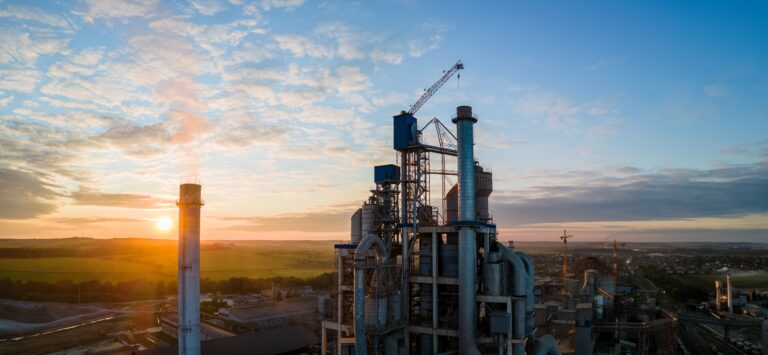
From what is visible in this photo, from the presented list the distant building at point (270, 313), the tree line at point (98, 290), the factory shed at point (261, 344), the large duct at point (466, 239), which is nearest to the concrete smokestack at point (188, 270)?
the large duct at point (466, 239)

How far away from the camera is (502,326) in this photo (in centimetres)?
3459

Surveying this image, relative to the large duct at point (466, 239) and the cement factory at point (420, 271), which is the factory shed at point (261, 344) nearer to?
the cement factory at point (420, 271)

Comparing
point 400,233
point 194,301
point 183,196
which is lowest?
point 194,301

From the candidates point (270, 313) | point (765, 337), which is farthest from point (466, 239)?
point (270, 313)

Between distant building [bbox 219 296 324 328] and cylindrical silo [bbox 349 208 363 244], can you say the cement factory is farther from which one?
distant building [bbox 219 296 324 328]

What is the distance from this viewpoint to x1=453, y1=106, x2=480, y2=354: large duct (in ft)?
116

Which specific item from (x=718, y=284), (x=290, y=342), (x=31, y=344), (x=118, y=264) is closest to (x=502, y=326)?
(x=290, y=342)

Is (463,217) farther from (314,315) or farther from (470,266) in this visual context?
(314,315)

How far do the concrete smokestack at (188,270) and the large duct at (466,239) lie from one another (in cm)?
1983

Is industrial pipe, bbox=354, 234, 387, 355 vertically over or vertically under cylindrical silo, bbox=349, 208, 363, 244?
under

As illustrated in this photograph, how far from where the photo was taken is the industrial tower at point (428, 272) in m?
35.4

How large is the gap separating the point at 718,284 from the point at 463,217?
86624mm

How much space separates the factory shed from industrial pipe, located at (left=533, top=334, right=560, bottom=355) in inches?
1216

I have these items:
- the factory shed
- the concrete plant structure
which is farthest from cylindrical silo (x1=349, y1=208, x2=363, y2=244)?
the factory shed
